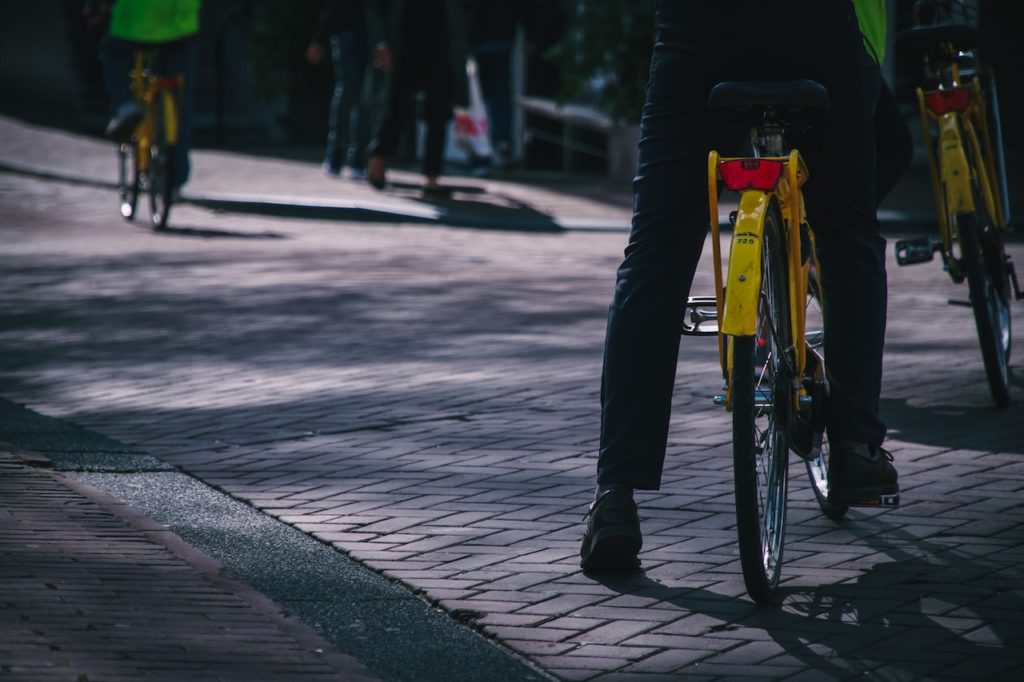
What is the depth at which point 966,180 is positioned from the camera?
544 centimetres

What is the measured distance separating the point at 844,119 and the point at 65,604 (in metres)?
1.85

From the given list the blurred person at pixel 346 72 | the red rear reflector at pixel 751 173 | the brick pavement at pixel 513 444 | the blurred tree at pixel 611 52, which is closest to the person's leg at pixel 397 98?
the blurred person at pixel 346 72

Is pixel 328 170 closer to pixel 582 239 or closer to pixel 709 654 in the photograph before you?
pixel 582 239

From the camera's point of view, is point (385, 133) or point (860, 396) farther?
point (385, 133)

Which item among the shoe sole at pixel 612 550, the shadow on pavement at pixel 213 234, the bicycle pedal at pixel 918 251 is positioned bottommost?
the shoe sole at pixel 612 550

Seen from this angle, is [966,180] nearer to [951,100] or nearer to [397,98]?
[951,100]

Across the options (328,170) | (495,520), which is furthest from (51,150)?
(495,520)

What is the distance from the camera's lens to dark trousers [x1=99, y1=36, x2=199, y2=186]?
438 inches

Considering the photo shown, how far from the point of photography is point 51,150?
16.0 metres

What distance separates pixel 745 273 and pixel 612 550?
669mm

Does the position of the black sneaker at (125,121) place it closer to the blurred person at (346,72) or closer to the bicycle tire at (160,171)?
the bicycle tire at (160,171)

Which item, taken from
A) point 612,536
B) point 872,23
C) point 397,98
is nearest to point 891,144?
point 872,23

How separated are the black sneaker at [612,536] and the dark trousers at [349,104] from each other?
1035cm

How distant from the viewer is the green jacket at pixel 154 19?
35.7 ft
